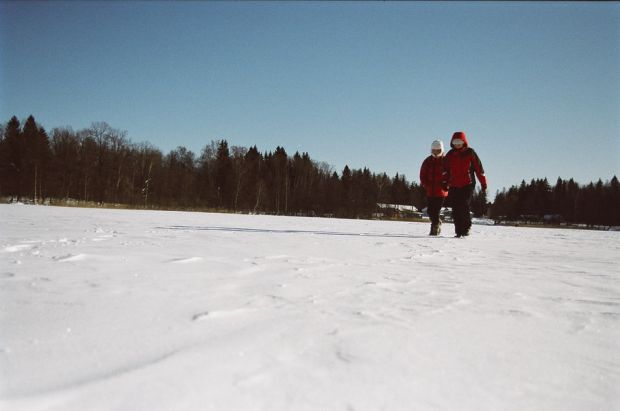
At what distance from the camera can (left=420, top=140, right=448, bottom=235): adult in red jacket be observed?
20.0ft

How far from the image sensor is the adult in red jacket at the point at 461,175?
5.77 metres

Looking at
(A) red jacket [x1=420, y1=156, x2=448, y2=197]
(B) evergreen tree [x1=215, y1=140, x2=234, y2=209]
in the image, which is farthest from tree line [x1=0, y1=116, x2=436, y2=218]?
(A) red jacket [x1=420, y1=156, x2=448, y2=197]

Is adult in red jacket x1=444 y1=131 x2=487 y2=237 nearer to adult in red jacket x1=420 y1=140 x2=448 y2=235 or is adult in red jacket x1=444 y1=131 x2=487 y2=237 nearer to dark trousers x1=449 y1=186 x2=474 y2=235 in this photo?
dark trousers x1=449 y1=186 x2=474 y2=235

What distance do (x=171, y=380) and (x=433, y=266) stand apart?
2.23 meters

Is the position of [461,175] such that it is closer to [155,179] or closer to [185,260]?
[185,260]

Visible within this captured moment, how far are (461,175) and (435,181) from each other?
46 centimetres

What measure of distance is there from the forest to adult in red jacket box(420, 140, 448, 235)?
25.1m

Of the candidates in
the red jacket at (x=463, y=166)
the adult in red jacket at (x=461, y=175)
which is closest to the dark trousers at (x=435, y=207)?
the adult in red jacket at (x=461, y=175)

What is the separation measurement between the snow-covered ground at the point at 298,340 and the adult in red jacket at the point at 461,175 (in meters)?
3.71

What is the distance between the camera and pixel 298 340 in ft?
3.67

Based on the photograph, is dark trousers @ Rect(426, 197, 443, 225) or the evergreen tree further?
the evergreen tree

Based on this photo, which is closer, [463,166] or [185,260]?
[185,260]

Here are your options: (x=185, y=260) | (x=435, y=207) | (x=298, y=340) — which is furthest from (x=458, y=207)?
(x=298, y=340)

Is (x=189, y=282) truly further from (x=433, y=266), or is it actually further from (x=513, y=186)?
(x=513, y=186)
